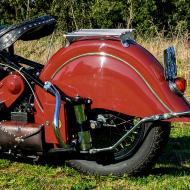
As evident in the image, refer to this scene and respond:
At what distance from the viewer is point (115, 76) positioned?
4035 millimetres

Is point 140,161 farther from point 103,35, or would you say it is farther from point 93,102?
point 103,35

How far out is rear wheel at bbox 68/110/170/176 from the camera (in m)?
4.12

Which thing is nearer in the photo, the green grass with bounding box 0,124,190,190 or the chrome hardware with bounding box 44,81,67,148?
the chrome hardware with bounding box 44,81,67,148

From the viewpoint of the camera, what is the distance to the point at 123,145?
4.41 meters

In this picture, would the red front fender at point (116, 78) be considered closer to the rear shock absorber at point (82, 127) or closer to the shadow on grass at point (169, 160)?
the rear shock absorber at point (82, 127)

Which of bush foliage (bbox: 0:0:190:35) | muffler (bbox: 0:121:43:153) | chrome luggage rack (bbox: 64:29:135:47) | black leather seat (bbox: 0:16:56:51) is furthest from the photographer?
bush foliage (bbox: 0:0:190:35)

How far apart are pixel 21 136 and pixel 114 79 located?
0.88 metres

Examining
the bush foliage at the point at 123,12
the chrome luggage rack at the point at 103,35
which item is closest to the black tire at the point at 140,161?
the chrome luggage rack at the point at 103,35

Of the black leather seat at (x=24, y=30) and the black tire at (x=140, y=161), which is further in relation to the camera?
the black leather seat at (x=24, y=30)

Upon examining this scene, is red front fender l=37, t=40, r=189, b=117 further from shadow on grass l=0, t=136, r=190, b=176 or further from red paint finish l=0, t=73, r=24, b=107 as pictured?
shadow on grass l=0, t=136, r=190, b=176

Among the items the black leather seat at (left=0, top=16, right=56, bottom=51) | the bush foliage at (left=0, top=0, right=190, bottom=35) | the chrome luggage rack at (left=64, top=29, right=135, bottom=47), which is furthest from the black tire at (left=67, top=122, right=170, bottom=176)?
the bush foliage at (left=0, top=0, right=190, bottom=35)

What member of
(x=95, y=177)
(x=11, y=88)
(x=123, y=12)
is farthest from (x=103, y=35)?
(x=123, y=12)

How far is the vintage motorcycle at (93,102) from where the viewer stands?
399 centimetres

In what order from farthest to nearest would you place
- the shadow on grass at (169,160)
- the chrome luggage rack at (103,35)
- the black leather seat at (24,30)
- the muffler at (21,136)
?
the shadow on grass at (169,160), the black leather seat at (24,30), the muffler at (21,136), the chrome luggage rack at (103,35)
